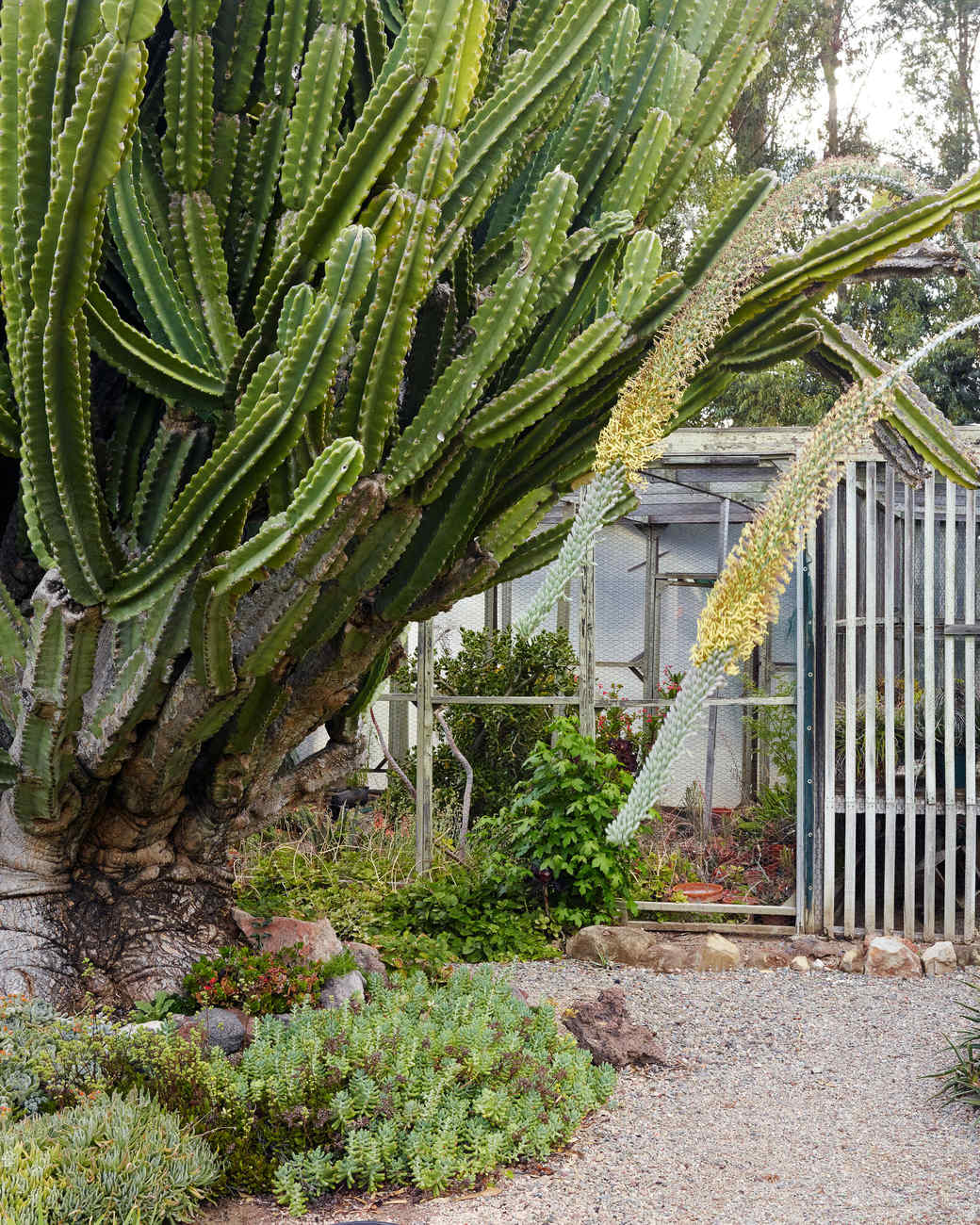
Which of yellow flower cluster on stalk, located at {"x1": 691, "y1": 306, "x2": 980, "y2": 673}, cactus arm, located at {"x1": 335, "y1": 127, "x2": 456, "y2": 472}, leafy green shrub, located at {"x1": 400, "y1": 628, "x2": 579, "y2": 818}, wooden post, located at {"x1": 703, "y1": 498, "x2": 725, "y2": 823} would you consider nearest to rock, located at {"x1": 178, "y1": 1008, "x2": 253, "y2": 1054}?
cactus arm, located at {"x1": 335, "y1": 127, "x2": 456, "y2": 472}

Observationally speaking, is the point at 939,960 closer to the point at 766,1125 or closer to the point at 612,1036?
the point at 612,1036

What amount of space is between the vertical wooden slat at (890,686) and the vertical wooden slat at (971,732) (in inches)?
16.0

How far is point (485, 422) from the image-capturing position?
122 inches

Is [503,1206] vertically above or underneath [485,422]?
underneath

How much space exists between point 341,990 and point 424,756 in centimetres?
265

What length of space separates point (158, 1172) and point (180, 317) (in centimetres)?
230

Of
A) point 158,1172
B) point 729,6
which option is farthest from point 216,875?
point 729,6

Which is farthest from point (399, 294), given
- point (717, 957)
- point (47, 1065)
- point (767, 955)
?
point (767, 955)

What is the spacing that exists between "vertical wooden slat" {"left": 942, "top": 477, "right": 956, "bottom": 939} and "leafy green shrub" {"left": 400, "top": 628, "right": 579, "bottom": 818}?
2.45 metres

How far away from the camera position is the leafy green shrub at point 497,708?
775cm

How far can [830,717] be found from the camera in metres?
6.67

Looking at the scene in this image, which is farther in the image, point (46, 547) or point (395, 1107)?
point (395, 1107)

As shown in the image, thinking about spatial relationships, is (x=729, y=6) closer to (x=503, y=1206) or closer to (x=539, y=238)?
(x=539, y=238)

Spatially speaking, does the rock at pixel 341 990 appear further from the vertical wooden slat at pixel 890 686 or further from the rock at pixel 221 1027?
the vertical wooden slat at pixel 890 686
